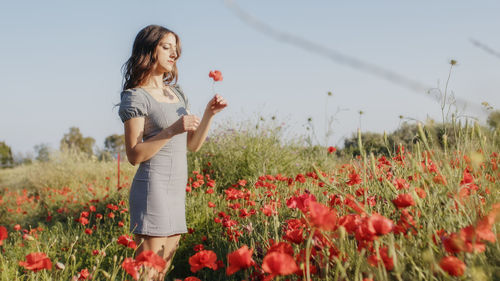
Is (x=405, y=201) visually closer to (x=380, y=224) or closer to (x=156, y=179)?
(x=380, y=224)

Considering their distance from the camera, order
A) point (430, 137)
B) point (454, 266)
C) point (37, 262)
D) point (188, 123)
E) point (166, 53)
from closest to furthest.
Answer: point (454, 266) → point (37, 262) → point (430, 137) → point (188, 123) → point (166, 53)

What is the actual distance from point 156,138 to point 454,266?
1621 millimetres

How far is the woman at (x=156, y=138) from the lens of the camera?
7.49ft

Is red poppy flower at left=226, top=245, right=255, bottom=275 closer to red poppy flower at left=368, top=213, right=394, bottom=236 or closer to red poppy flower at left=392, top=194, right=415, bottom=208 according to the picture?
red poppy flower at left=368, top=213, right=394, bottom=236

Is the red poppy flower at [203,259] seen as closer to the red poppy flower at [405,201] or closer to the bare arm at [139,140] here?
the red poppy flower at [405,201]

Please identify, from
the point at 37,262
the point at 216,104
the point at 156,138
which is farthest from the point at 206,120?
the point at 37,262

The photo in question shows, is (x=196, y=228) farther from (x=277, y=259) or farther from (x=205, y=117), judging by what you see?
(x=277, y=259)

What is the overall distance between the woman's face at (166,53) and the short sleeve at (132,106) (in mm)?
325

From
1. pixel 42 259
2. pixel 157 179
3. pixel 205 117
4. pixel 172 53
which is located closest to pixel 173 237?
pixel 157 179

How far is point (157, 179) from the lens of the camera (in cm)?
235

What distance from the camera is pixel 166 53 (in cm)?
261

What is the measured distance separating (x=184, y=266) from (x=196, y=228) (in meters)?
0.37

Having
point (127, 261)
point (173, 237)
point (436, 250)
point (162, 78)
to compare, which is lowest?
point (173, 237)

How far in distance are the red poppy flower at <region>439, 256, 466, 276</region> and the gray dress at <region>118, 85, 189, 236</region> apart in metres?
1.60
